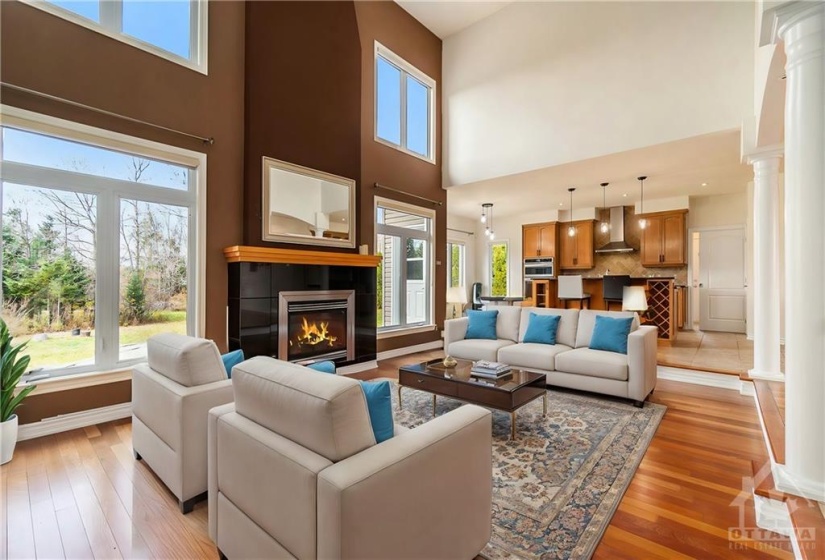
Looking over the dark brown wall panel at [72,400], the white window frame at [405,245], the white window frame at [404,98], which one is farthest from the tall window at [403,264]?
the dark brown wall panel at [72,400]

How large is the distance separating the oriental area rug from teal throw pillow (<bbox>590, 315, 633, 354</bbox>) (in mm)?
546

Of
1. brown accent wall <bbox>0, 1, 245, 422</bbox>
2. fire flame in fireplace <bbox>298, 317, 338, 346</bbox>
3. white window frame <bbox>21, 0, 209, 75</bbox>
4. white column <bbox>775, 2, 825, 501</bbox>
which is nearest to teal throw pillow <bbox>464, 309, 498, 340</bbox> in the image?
fire flame in fireplace <bbox>298, 317, 338, 346</bbox>

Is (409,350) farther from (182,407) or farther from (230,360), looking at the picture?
(182,407)

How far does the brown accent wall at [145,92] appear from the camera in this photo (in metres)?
2.95

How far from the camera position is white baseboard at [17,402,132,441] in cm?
295

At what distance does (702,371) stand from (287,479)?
5.02m

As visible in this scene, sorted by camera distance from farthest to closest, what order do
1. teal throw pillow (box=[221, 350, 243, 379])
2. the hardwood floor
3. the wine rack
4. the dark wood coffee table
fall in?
the wine rack < the dark wood coffee table < teal throw pillow (box=[221, 350, 243, 379]) < the hardwood floor

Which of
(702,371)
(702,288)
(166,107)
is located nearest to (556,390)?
(702,371)

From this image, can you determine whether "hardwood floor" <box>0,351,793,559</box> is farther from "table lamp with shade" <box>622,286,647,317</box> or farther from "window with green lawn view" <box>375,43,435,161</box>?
"window with green lawn view" <box>375,43,435,161</box>

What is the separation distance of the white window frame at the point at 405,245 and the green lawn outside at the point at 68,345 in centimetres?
313

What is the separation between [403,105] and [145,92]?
156 inches

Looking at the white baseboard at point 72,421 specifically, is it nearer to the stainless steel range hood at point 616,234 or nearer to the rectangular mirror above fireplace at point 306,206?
the rectangular mirror above fireplace at point 306,206

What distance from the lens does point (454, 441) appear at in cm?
144

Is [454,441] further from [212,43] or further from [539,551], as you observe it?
[212,43]
